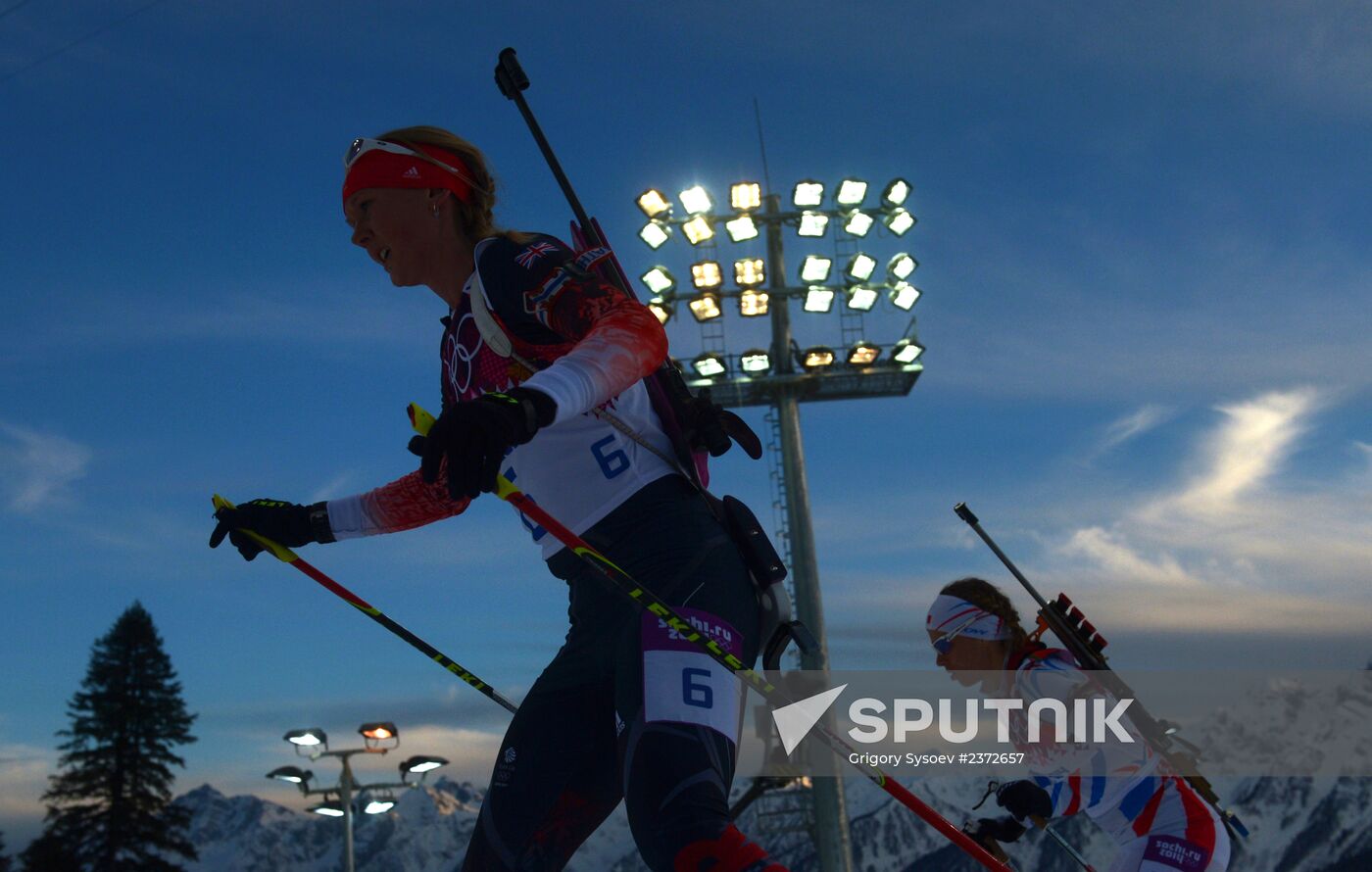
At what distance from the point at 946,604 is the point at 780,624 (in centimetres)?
262

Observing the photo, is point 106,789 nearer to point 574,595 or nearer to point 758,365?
point 758,365

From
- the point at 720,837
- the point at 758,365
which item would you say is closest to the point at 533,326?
the point at 720,837

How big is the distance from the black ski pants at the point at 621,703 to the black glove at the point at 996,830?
9.17 ft

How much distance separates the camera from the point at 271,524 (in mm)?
2832

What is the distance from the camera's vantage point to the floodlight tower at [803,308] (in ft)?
75.7

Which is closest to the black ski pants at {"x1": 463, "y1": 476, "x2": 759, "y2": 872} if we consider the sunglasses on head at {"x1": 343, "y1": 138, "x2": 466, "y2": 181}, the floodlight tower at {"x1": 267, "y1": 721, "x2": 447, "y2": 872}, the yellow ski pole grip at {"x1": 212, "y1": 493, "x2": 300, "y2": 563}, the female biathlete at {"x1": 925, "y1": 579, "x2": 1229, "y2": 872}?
the yellow ski pole grip at {"x1": 212, "y1": 493, "x2": 300, "y2": 563}

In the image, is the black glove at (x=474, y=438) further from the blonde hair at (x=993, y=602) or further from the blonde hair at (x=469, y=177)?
the blonde hair at (x=993, y=602)

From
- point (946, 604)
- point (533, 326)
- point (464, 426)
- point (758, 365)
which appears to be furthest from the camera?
point (758, 365)

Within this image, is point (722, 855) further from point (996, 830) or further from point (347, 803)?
point (347, 803)

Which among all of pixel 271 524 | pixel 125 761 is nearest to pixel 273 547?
pixel 271 524

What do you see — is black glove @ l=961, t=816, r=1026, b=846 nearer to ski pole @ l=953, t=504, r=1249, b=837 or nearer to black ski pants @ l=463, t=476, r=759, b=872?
ski pole @ l=953, t=504, r=1249, b=837

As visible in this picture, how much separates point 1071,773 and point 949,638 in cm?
76

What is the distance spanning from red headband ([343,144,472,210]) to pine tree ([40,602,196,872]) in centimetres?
4346

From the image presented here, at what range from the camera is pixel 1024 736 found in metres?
4.24
